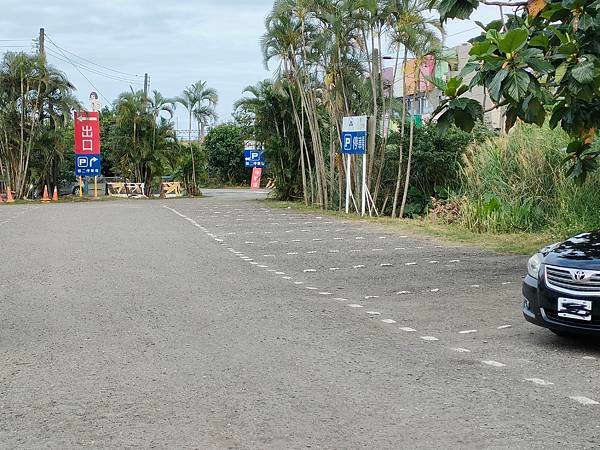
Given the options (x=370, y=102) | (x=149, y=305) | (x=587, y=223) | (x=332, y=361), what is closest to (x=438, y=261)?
(x=587, y=223)

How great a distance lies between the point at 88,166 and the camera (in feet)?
134

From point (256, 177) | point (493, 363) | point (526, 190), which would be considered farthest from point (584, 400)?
point (256, 177)

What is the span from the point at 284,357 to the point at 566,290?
2.44 metres

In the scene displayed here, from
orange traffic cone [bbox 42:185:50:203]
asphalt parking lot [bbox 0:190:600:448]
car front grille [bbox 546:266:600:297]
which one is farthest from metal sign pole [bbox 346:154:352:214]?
car front grille [bbox 546:266:600:297]

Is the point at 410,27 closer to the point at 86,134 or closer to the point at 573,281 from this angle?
the point at 573,281

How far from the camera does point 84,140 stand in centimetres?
4059

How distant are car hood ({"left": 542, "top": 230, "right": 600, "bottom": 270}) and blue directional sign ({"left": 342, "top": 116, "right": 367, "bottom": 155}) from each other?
16453 mm

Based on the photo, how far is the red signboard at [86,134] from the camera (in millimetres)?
40406

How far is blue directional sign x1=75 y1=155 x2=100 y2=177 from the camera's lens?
40688 mm

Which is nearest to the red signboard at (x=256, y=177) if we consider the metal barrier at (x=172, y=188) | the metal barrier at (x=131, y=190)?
the metal barrier at (x=172, y=188)

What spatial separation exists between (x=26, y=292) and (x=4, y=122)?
29.2m

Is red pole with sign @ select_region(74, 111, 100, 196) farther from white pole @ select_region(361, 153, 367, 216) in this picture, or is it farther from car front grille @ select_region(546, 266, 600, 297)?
car front grille @ select_region(546, 266, 600, 297)

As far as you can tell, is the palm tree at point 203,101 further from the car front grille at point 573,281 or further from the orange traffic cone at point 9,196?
the car front grille at point 573,281

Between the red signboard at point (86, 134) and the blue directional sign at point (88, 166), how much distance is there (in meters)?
0.32
